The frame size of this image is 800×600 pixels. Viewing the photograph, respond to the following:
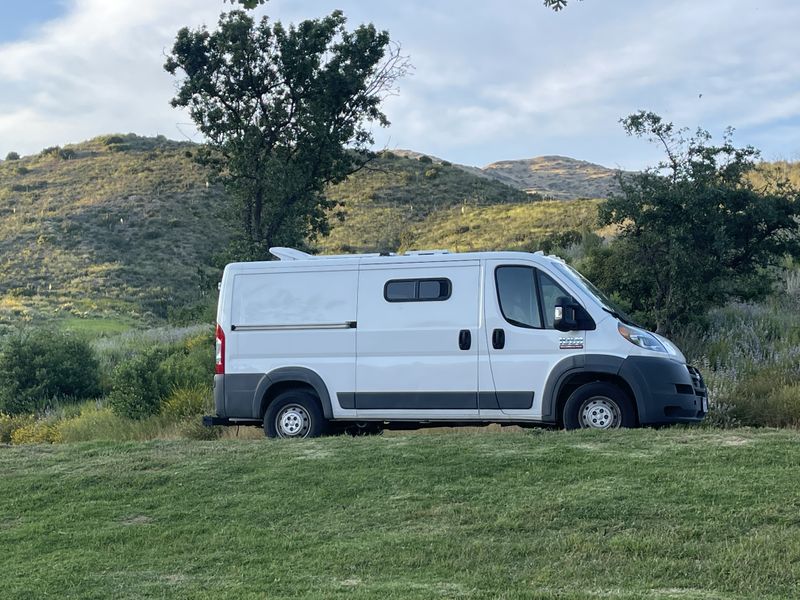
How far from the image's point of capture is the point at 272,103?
22.3 meters

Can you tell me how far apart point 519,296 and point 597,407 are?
4.78 ft

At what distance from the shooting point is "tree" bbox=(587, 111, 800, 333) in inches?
571

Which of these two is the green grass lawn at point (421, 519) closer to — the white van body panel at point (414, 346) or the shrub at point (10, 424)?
the white van body panel at point (414, 346)

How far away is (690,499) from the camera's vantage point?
6.37m

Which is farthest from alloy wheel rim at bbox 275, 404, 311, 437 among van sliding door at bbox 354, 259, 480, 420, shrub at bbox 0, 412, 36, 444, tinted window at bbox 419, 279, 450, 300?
shrub at bbox 0, 412, 36, 444

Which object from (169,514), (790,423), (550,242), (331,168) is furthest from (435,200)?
(169,514)

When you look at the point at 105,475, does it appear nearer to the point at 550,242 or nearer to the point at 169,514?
the point at 169,514

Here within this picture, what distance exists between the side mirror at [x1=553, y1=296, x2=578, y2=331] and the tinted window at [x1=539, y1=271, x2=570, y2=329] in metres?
0.09

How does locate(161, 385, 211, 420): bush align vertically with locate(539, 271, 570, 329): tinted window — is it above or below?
below

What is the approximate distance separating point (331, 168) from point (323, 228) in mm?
2679

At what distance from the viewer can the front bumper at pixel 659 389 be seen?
9.27 metres

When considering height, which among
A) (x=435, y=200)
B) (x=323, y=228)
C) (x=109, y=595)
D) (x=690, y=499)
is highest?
(x=435, y=200)

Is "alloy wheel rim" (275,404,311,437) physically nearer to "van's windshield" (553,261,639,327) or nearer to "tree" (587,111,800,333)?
"van's windshield" (553,261,639,327)

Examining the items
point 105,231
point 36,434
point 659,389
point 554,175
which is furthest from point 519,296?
point 554,175
